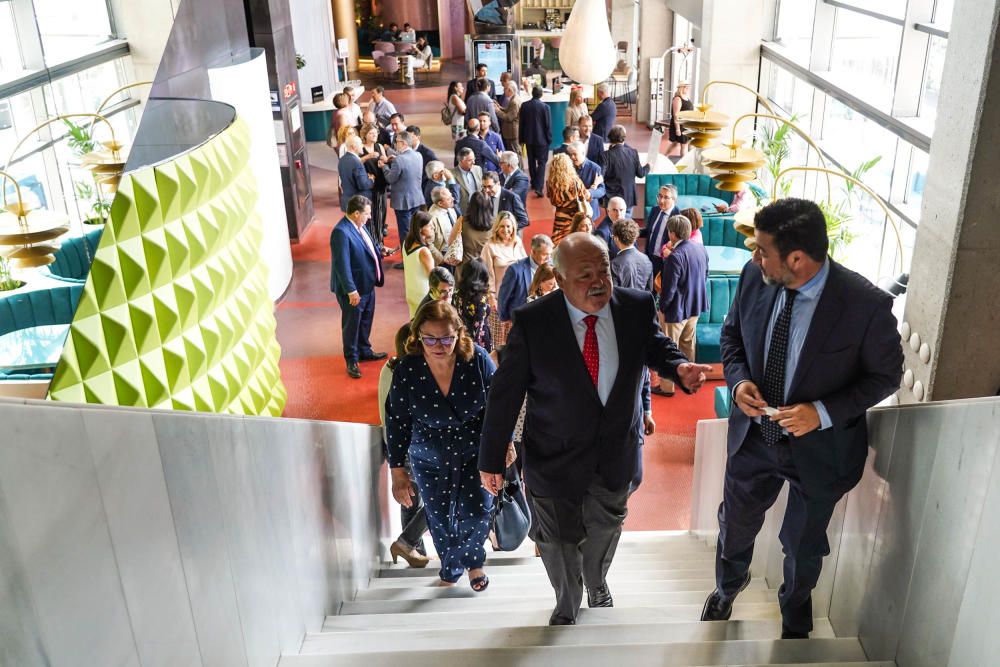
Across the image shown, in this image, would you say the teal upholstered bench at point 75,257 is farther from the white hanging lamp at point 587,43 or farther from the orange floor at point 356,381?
the white hanging lamp at point 587,43

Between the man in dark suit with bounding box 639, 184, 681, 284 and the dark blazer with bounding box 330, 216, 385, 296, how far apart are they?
2.88 meters

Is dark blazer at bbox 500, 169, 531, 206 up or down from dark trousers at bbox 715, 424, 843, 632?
down

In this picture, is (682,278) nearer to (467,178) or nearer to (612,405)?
(467,178)

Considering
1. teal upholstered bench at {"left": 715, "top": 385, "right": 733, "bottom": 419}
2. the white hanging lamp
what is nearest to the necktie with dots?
teal upholstered bench at {"left": 715, "top": 385, "right": 733, "bottom": 419}

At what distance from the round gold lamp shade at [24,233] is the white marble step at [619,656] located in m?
1.55

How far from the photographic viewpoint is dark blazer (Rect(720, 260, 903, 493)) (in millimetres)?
2805

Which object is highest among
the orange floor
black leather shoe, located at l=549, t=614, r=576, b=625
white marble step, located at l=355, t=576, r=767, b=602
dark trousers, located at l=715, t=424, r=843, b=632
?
dark trousers, located at l=715, t=424, r=843, b=632

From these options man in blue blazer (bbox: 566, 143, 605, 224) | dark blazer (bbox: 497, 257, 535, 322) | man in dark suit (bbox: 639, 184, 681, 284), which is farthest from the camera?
man in blue blazer (bbox: 566, 143, 605, 224)

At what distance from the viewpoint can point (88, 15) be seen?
322 centimetres

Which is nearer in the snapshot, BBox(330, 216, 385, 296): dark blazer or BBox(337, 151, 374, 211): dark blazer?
BBox(330, 216, 385, 296): dark blazer

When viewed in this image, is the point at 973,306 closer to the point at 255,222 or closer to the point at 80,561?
the point at 80,561

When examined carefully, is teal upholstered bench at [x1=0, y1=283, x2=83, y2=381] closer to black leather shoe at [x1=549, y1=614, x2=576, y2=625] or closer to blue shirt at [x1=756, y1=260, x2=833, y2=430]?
black leather shoe at [x1=549, y1=614, x2=576, y2=625]

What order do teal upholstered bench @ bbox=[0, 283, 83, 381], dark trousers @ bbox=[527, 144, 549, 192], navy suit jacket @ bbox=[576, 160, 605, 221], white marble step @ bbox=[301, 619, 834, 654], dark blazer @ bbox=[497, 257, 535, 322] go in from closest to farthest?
1. teal upholstered bench @ bbox=[0, 283, 83, 381]
2. white marble step @ bbox=[301, 619, 834, 654]
3. dark blazer @ bbox=[497, 257, 535, 322]
4. navy suit jacket @ bbox=[576, 160, 605, 221]
5. dark trousers @ bbox=[527, 144, 549, 192]

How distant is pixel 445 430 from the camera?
4.09 meters
